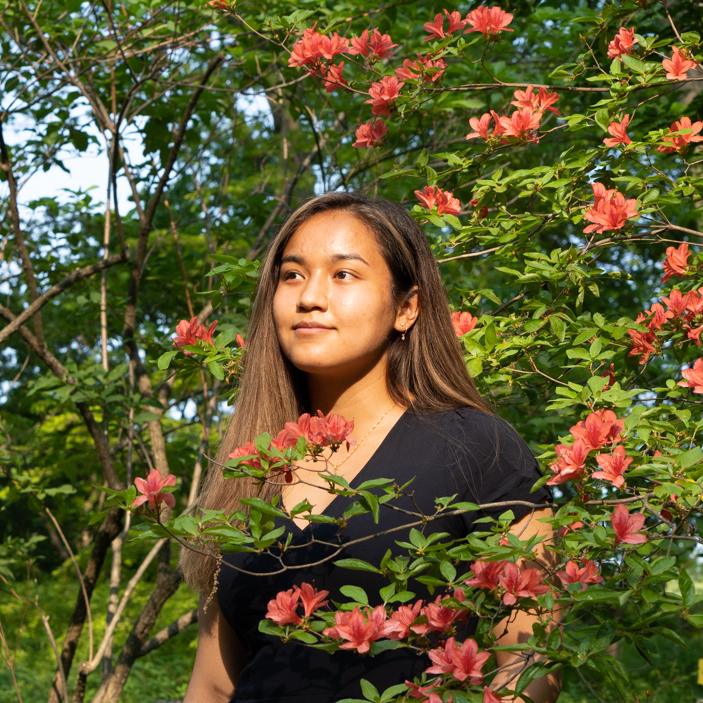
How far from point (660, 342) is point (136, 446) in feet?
8.60

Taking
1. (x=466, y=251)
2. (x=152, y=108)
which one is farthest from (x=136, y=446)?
(x=466, y=251)

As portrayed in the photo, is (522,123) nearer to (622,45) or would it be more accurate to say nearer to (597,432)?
(622,45)

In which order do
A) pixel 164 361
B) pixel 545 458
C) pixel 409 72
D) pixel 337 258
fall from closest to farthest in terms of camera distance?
1. pixel 545 458
2. pixel 337 258
3. pixel 164 361
4. pixel 409 72

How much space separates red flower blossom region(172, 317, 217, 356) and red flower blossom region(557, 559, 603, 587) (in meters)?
1.03

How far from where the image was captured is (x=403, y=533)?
1473mm

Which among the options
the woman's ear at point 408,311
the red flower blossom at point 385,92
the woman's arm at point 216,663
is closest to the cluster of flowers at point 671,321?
the woman's ear at point 408,311

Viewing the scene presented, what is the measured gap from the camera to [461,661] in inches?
41.9

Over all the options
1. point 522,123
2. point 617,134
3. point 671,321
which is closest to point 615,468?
point 671,321

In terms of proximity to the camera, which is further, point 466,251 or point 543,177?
point 466,251

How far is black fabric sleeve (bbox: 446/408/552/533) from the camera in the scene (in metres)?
1.48

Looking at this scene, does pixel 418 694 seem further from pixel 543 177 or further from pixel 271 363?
pixel 543 177

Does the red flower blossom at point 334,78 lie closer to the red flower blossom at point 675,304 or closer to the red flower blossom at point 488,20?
the red flower blossom at point 488,20

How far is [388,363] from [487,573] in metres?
0.77

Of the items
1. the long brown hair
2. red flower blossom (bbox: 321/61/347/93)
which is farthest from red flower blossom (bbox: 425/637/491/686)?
red flower blossom (bbox: 321/61/347/93)
